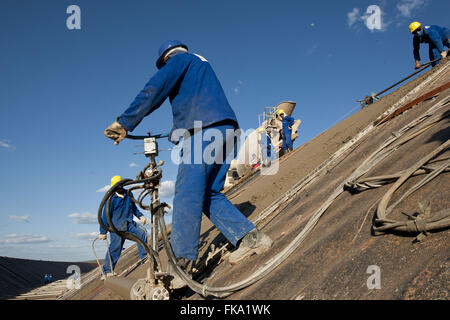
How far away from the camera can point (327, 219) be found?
1.93 meters

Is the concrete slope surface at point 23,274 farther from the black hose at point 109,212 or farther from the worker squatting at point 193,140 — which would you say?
the worker squatting at point 193,140

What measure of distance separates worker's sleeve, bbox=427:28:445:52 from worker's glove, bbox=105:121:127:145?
29.3 ft

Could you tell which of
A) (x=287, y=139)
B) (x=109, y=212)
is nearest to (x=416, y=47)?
(x=287, y=139)

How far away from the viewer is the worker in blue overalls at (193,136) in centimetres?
207

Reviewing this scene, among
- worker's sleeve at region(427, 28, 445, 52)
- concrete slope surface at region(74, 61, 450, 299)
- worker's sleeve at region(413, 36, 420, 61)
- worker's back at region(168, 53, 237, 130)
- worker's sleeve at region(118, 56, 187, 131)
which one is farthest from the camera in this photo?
worker's sleeve at region(413, 36, 420, 61)

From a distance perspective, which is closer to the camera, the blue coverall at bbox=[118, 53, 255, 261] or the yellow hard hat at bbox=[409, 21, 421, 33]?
the blue coverall at bbox=[118, 53, 255, 261]

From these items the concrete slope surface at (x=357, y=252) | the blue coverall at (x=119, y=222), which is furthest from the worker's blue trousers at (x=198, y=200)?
the blue coverall at (x=119, y=222)

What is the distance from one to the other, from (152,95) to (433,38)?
8744 millimetres

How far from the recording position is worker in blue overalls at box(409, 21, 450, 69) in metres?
7.64

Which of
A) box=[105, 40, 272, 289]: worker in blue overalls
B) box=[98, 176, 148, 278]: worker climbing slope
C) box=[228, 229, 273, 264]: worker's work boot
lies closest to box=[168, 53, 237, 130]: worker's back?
box=[105, 40, 272, 289]: worker in blue overalls
